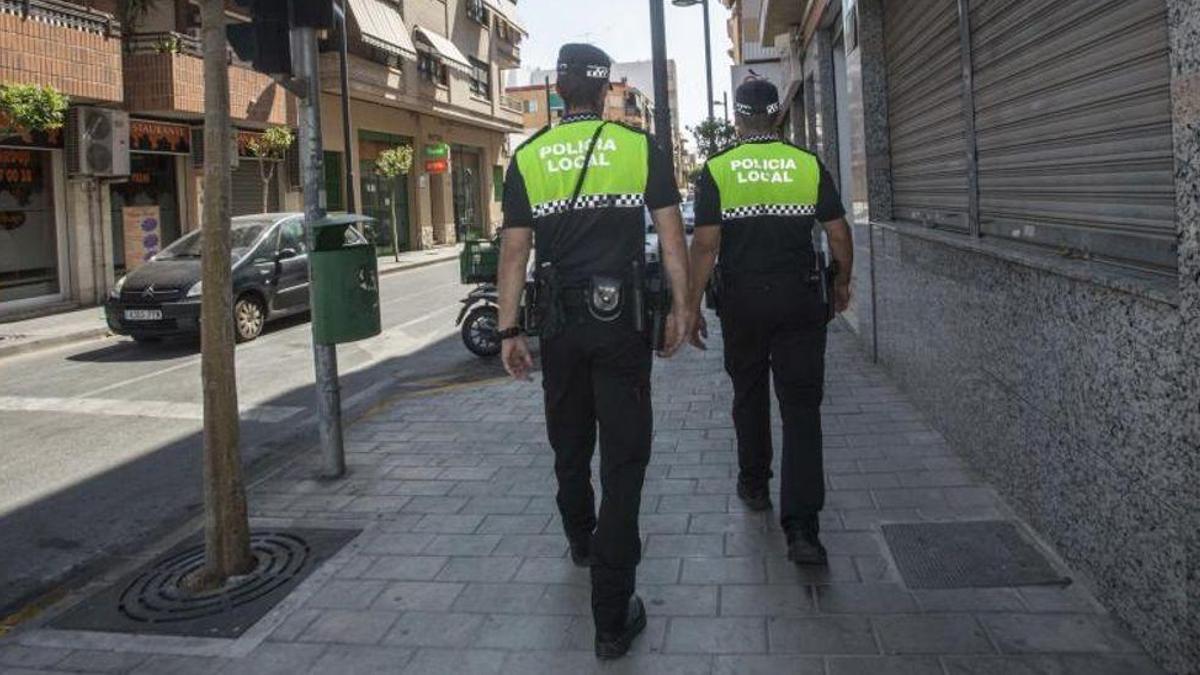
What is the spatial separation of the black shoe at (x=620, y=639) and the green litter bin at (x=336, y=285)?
2786 millimetres

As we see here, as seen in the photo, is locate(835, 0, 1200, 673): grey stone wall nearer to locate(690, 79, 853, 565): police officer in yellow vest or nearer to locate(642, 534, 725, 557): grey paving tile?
locate(690, 79, 853, 565): police officer in yellow vest

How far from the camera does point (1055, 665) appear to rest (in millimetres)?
3178

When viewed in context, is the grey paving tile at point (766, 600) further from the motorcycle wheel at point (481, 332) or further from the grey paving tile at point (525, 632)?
the motorcycle wheel at point (481, 332)

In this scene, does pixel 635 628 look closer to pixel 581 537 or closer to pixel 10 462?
Result: pixel 581 537

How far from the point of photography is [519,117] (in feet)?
146

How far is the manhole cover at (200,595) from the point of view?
3.97 metres

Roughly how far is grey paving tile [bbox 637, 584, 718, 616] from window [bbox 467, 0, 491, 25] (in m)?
37.3

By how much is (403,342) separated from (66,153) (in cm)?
999

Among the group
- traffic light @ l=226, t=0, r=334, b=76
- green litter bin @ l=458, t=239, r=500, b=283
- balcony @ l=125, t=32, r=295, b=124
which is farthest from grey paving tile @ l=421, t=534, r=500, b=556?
balcony @ l=125, t=32, r=295, b=124

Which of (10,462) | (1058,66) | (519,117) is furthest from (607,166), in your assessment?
(519,117)

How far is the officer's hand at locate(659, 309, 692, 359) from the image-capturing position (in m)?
3.66

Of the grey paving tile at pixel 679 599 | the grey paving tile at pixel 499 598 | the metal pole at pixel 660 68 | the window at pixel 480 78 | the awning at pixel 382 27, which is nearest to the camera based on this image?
the grey paving tile at pixel 679 599

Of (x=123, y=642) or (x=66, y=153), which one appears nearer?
(x=123, y=642)

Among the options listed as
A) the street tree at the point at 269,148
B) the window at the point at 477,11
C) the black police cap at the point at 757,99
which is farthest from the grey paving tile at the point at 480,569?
the window at the point at 477,11
